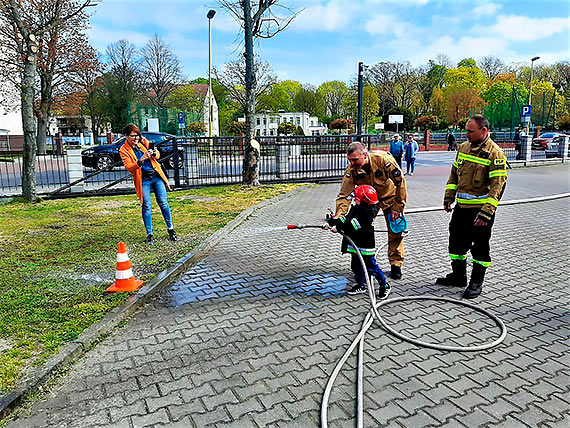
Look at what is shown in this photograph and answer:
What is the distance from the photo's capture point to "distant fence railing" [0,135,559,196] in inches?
546

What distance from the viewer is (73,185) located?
13414 mm

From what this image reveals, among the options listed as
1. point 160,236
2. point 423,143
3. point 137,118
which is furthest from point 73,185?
point 423,143

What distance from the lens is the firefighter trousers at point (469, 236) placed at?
4723 mm

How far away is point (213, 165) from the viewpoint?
15.3 metres

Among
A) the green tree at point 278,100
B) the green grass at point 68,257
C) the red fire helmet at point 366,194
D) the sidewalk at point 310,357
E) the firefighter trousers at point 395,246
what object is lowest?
the sidewalk at point 310,357

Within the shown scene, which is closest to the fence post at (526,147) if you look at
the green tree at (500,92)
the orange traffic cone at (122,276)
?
the orange traffic cone at (122,276)

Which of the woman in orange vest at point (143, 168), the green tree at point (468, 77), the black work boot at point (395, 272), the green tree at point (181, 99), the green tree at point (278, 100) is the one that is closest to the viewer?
the black work boot at point (395, 272)

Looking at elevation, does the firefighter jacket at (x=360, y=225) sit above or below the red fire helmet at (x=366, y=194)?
below

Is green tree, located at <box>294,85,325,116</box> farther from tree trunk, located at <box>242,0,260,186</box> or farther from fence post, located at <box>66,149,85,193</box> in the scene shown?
fence post, located at <box>66,149,85,193</box>

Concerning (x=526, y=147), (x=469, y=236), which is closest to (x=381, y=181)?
(x=469, y=236)

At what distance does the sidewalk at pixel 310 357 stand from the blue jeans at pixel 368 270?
25 centimetres

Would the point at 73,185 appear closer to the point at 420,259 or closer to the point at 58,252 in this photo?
the point at 58,252

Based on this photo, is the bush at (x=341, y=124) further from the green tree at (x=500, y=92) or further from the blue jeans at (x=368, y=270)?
the blue jeans at (x=368, y=270)

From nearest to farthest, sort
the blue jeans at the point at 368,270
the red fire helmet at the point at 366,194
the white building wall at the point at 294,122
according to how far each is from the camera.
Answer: the red fire helmet at the point at 366,194 < the blue jeans at the point at 368,270 < the white building wall at the point at 294,122
